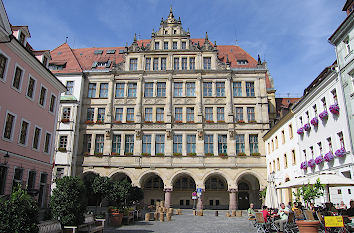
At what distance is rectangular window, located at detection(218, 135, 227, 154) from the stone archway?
4.44 metres

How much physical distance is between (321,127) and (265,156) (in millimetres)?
12857

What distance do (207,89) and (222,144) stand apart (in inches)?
267

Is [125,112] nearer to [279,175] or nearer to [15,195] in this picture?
[279,175]

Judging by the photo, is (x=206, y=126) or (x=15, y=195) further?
(x=206, y=126)

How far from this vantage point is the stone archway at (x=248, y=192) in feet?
114

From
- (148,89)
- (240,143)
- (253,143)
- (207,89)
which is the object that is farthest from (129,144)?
(253,143)

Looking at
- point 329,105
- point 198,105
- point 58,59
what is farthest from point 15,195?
point 58,59

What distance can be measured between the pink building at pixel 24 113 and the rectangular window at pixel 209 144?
16472 millimetres

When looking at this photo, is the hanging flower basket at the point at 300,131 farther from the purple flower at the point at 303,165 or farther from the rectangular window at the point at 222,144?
the rectangular window at the point at 222,144

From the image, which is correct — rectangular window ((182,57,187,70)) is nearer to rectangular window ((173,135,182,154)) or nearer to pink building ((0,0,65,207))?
rectangular window ((173,135,182,154))

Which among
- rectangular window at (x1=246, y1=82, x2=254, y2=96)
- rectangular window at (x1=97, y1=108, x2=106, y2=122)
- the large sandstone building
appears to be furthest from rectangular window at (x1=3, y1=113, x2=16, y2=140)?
rectangular window at (x1=246, y1=82, x2=254, y2=96)

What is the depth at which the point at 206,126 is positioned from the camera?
110 feet

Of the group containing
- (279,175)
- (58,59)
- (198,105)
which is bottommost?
(279,175)

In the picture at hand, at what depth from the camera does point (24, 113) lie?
19.0 meters
